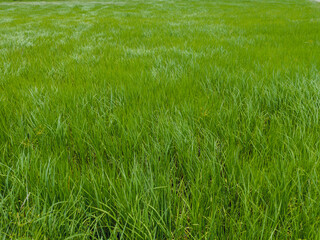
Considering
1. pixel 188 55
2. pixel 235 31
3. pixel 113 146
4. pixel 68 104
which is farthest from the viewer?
pixel 235 31

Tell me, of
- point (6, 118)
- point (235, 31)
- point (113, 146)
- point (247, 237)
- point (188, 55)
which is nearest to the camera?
point (247, 237)

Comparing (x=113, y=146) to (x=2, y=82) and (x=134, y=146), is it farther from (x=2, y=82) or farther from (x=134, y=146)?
(x=2, y=82)

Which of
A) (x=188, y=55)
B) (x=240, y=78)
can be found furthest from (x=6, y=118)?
(x=188, y=55)

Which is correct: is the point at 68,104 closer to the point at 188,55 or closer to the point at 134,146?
the point at 134,146

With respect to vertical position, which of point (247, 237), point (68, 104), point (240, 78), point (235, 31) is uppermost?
point (235, 31)

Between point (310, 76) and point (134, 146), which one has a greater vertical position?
point (310, 76)

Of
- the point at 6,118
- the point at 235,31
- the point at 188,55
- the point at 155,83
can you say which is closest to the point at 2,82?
the point at 6,118

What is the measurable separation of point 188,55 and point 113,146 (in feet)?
7.47

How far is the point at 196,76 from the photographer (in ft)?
7.07

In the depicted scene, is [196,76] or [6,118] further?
[196,76]

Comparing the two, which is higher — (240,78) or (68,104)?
(240,78)

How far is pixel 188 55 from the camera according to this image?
9.90ft

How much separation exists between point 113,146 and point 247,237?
670mm

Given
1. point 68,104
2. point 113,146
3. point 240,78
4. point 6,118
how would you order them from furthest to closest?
1. point 240,78
2. point 68,104
3. point 6,118
4. point 113,146
